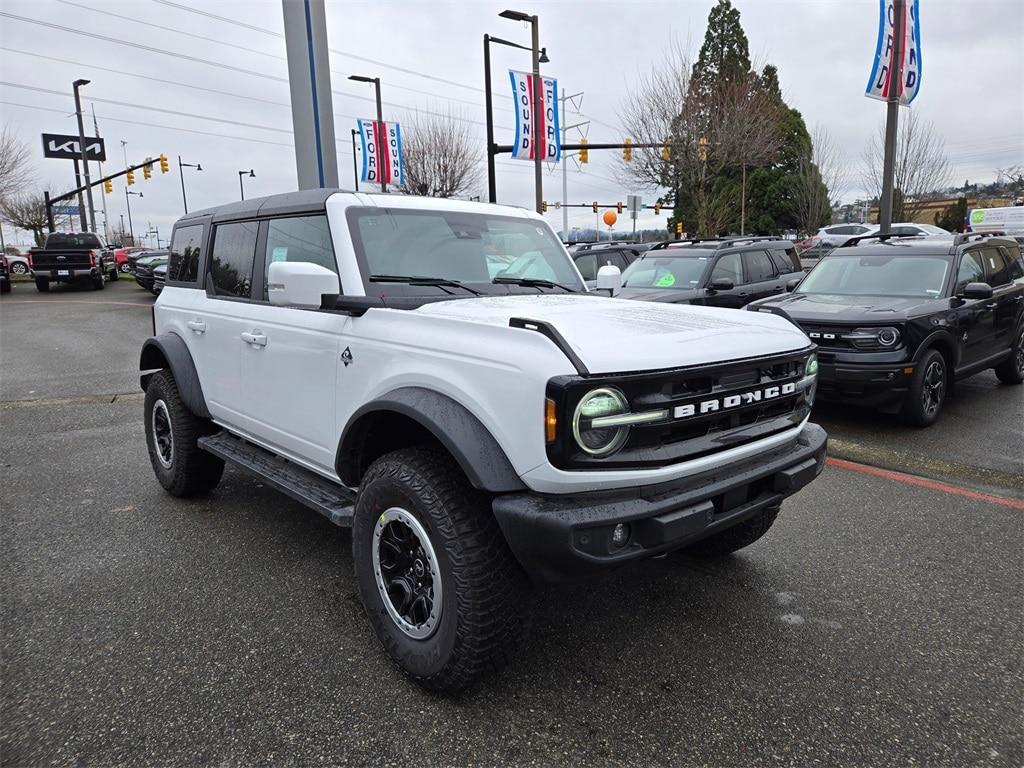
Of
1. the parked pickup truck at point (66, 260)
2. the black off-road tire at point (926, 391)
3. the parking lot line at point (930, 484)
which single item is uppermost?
the parked pickup truck at point (66, 260)

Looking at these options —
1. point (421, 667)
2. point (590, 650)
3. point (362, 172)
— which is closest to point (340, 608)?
point (421, 667)

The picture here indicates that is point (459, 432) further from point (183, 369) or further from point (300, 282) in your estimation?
point (183, 369)

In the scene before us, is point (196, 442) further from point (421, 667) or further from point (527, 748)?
point (527, 748)

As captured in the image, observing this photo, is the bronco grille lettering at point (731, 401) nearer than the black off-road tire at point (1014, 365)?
Yes

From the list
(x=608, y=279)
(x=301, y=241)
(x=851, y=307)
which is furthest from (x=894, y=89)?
(x=301, y=241)

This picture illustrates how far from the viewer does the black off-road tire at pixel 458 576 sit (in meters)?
2.37

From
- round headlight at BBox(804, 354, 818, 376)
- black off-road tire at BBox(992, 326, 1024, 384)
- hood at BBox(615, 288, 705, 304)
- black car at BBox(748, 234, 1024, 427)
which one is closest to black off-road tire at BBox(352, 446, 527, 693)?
round headlight at BBox(804, 354, 818, 376)

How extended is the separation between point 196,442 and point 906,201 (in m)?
38.3

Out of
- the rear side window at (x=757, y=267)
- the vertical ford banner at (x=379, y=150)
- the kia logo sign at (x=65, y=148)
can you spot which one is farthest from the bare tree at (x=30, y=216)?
the rear side window at (x=757, y=267)

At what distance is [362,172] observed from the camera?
24438 mm

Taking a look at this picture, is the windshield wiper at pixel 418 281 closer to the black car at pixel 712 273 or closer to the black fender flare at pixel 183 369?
the black fender flare at pixel 183 369

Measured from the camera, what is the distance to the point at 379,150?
23.9m

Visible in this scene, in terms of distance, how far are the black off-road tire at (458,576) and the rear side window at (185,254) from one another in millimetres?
2828

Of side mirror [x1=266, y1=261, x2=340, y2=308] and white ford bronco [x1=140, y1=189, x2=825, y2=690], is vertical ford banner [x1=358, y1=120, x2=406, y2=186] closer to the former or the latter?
white ford bronco [x1=140, y1=189, x2=825, y2=690]
